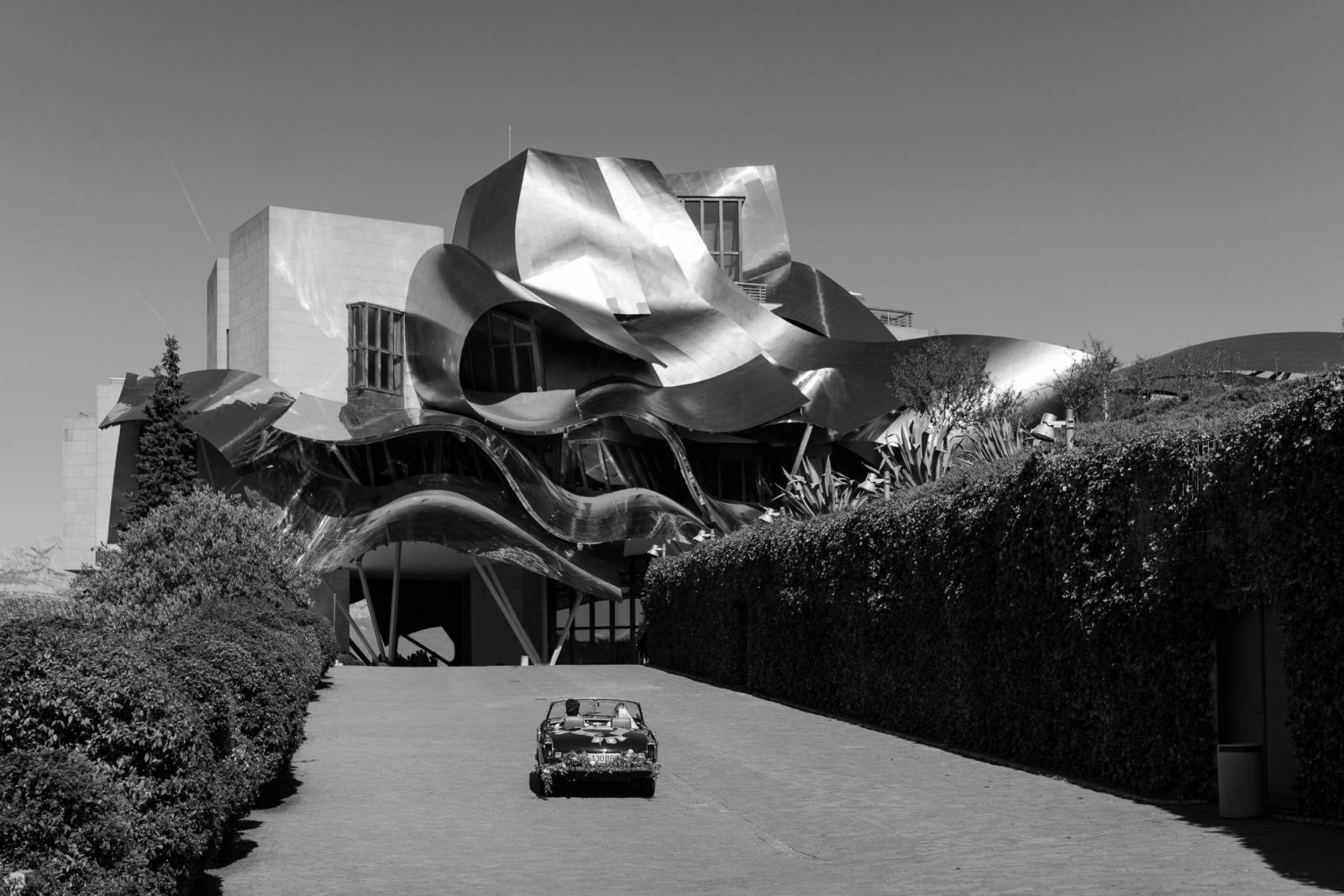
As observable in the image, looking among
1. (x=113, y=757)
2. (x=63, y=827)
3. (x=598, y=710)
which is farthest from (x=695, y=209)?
(x=63, y=827)

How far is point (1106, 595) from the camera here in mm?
15289

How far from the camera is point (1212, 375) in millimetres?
49219

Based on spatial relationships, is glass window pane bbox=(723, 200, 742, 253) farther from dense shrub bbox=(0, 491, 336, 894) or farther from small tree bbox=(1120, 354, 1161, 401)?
dense shrub bbox=(0, 491, 336, 894)

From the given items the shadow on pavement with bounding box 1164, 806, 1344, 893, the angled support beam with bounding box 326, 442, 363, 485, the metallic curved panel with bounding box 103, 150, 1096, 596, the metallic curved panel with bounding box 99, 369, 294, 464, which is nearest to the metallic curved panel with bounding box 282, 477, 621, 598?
the metallic curved panel with bounding box 103, 150, 1096, 596

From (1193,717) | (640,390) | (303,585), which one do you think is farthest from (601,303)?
(1193,717)

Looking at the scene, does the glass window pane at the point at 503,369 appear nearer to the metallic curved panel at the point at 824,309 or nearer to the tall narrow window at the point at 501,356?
the tall narrow window at the point at 501,356

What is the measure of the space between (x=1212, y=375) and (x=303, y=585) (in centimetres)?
3128

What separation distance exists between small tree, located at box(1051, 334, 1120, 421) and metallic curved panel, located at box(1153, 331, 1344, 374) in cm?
178

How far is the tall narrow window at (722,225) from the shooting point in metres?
70.6

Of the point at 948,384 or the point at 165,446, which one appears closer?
the point at 165,446

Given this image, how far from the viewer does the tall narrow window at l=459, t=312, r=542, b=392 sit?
56.6m

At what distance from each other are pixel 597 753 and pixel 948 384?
40145mm

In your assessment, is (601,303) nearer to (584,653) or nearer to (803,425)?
(803,425)

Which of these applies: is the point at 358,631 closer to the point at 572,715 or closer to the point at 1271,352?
the point at 1271,352
